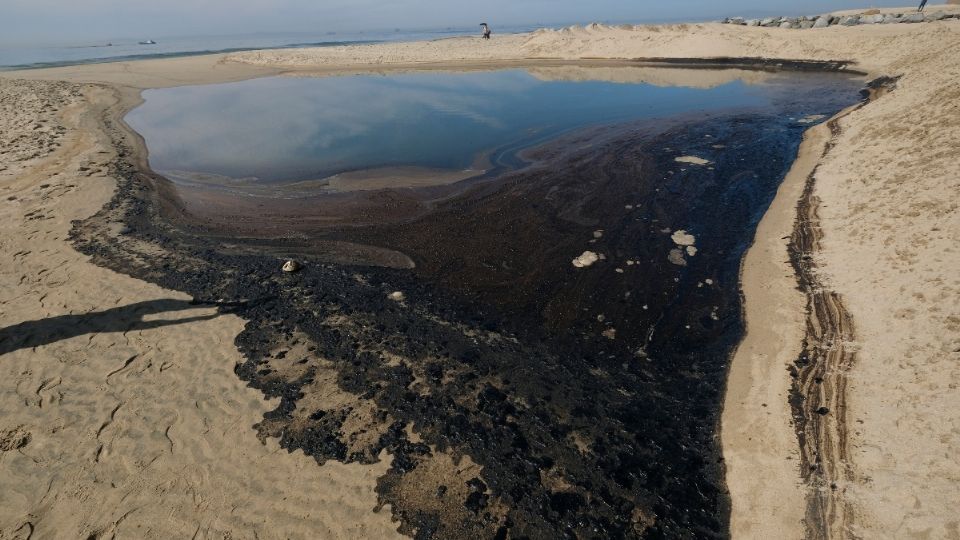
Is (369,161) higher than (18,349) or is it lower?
higher

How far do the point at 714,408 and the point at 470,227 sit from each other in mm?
6958

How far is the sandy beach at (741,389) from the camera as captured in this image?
4723 millimetres

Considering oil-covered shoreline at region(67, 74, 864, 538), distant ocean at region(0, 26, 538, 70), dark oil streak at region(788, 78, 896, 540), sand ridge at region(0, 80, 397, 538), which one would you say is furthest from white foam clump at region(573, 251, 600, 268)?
distant ocean at region(0, 26, 538, 70)

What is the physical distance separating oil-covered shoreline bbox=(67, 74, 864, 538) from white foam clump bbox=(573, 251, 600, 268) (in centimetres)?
16

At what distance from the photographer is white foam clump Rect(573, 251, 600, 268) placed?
9.43 meters

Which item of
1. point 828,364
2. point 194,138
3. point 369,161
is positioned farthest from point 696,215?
point 194,138

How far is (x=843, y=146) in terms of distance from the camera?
44.6ft

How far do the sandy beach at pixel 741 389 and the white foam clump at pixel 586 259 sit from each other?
308 centimetres

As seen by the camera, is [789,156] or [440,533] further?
[789,156]

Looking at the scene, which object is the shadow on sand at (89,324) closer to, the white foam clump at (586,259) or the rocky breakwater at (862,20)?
the white foam clump at (586,259)

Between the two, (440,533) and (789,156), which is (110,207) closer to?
(440,533)

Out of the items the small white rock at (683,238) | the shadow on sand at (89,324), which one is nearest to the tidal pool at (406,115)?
the small white rock at (683,238)

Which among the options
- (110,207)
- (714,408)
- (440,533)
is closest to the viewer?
(440,533)

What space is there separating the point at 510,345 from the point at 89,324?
24.3 feet
